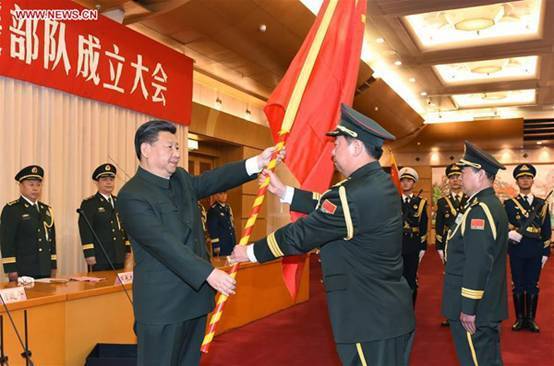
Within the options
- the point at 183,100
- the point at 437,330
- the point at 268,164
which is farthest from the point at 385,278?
the point at 183,100

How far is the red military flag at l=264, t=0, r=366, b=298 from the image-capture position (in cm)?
252

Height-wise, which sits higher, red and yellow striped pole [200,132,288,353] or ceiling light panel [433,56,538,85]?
ceiling light panel [433,56,538,85]

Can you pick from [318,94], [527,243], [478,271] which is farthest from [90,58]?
[527,243]

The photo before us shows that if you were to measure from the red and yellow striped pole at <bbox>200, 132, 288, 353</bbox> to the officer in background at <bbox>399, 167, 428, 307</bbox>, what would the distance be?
3.20 meters

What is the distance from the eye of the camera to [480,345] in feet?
8.61

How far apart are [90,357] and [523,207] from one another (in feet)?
13.0

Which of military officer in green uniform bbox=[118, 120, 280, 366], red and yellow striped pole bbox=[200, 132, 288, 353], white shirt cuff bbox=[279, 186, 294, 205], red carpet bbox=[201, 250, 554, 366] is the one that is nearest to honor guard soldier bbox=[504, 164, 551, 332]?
red carpet bbox=[201, 250, 554, 366]

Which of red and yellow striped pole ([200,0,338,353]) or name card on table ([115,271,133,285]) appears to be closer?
red and yellow striped pole ([200,0,338,353])

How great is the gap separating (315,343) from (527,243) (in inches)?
83.2

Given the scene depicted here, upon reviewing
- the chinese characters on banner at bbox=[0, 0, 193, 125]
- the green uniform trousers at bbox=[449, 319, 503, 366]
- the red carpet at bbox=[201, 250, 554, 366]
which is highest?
the chinese characters on banner at bbox=[0, 0, 193, 125]

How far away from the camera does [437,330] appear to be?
508 centimetres

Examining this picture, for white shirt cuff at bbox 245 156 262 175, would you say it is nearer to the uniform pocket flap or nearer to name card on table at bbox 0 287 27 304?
the uniform pocket flap

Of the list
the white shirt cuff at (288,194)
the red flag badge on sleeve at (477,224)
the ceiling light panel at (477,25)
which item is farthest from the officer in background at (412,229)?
the white shirt cuff at (288,194)

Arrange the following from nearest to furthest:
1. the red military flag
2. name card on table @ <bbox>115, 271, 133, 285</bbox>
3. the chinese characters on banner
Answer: the red military flag
name card on table @ <bbox>115, 271, 133, 285</bbox>
the chinese characters on banner
